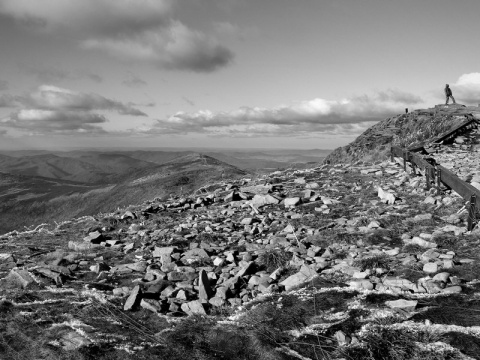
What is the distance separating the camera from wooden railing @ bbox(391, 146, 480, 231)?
386 inches

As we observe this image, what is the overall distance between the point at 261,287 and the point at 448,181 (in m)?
8.94

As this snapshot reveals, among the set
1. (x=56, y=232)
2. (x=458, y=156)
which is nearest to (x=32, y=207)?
(x=56, y=232)

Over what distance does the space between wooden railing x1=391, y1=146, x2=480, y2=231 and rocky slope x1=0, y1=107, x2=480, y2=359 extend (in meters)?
0.49

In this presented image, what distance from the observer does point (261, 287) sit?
8.00 metres

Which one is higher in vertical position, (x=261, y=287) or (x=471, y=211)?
(x=471, y=211)

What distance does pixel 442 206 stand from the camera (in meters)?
12.2

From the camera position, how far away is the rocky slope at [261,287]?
19.1ft

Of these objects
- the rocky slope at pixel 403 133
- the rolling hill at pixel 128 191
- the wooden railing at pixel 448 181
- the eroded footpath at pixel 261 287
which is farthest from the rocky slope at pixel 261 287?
the rolling hill at pixel 128 191

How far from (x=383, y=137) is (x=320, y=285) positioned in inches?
1067

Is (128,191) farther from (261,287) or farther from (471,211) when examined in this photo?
(471,211)

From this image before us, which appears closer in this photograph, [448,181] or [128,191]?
[448,181]


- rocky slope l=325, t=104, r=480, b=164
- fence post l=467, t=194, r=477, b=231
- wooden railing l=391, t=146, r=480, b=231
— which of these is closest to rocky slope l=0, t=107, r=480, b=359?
fence post l=467, t=194, r=477, b=231

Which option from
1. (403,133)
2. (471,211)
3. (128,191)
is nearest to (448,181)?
(471,211)

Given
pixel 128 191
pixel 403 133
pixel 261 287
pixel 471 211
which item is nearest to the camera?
pixel 261 287
